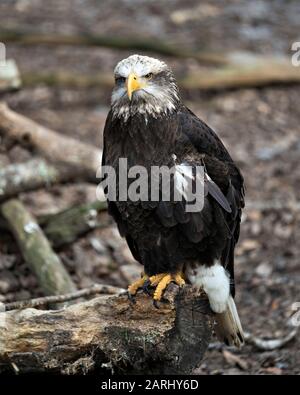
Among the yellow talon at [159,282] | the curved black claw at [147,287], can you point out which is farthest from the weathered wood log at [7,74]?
the curved black claw at [147,287]

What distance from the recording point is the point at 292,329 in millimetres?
5289

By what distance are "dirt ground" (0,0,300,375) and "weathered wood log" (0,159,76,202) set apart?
1.37ft

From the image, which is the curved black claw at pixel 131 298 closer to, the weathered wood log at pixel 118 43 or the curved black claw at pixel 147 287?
the curved black claw at pixel 147 287

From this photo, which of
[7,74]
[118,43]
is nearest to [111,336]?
[7,74]

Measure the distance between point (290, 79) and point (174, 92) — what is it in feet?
17.1

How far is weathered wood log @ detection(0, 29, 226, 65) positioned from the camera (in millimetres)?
9328

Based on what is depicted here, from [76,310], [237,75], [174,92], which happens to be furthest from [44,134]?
[237,75]

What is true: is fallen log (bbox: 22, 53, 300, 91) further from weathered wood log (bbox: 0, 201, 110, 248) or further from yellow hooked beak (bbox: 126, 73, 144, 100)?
yellow hooked beak (bbox: 126, 73, 144, 100)

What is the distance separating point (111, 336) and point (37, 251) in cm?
169

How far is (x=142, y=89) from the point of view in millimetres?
4379

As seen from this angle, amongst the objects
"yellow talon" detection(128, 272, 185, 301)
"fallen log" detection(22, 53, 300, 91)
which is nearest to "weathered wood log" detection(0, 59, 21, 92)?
"fallen log" detection(22, 53, 300, 91)

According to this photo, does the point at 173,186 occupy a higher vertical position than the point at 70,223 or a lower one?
lower

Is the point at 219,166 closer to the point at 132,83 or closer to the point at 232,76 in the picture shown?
the point at 132,83
